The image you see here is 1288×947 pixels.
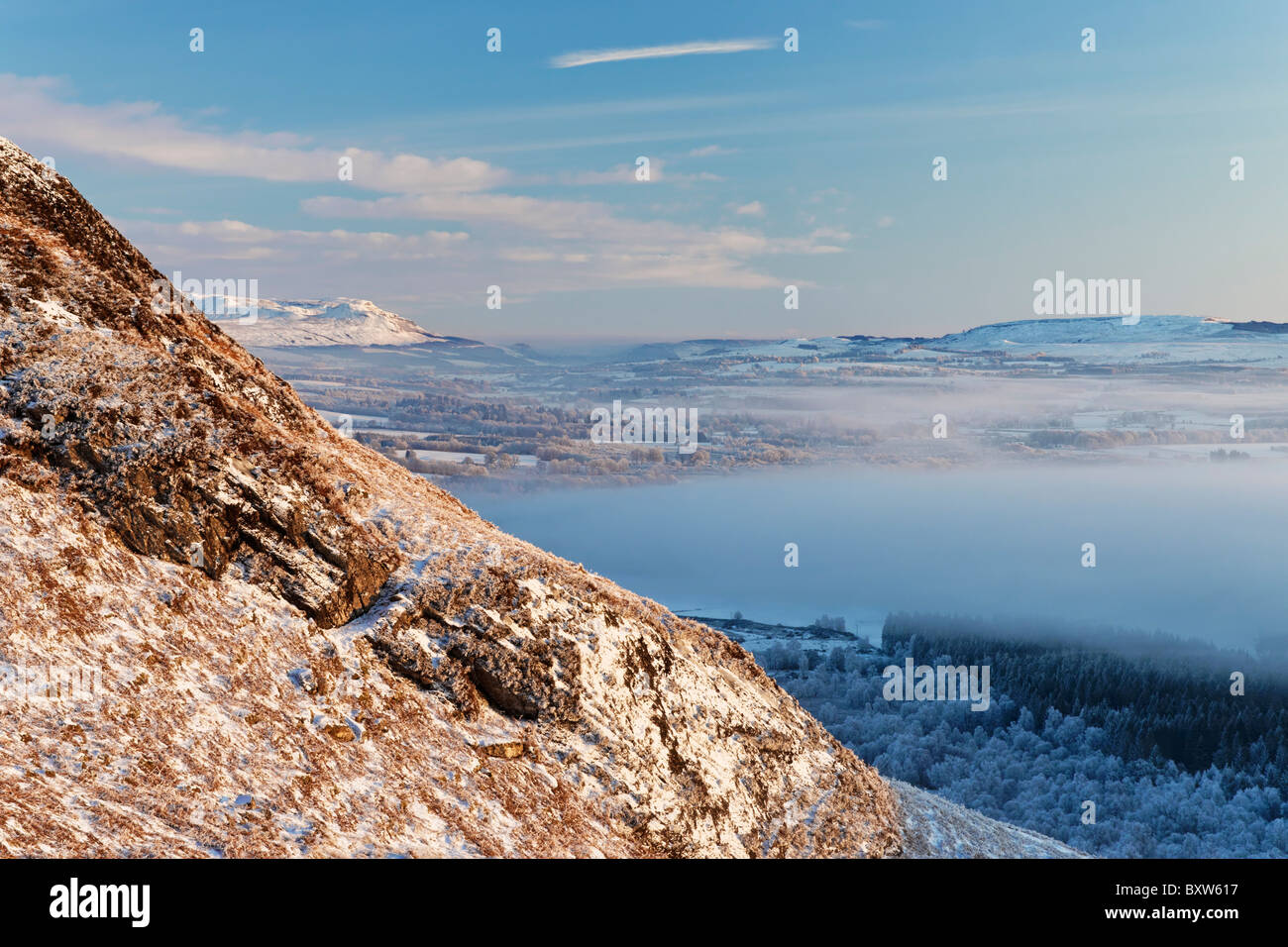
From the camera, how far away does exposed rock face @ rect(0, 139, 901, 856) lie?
16656mm

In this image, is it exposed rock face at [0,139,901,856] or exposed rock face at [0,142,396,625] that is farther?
exposed rock face at [0,142,396,625]

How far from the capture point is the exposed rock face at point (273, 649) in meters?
16.7

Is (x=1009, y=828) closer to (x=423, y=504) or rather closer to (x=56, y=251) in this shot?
(x=423, y=504)

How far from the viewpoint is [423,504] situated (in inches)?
1096

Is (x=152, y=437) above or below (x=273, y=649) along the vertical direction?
above

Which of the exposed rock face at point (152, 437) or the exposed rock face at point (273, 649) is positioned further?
the exposed rock face at point (152, 437)

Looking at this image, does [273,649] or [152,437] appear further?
[152,437]

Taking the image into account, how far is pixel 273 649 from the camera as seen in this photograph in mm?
20453

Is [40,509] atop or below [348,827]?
atop

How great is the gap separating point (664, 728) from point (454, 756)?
6891 millimetres

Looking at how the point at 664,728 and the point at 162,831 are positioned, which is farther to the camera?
the point at 664,728
